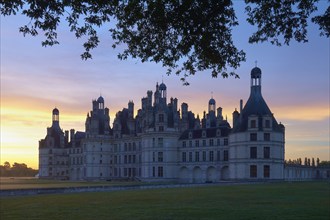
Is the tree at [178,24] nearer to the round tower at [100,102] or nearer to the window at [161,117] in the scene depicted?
the window at [161,117]

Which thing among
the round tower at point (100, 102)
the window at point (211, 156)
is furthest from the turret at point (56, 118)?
the window at point (211, 156)

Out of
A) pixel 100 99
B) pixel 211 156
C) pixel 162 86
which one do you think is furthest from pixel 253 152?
pixel 100 99

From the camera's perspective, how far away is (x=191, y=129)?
9050 cm

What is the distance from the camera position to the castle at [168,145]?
73750 mm

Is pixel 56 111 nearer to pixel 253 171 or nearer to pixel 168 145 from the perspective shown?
pixel 168 145

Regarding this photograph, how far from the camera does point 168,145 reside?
89.2m

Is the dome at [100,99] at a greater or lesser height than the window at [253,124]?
greater

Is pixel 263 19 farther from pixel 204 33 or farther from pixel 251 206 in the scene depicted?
pixel 251 206

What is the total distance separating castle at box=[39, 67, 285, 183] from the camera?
7375 centimetres

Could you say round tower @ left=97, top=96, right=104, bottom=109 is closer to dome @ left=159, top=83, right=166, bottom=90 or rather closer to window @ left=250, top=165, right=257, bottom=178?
dome @ left=159, top=83, right=166, bottom=90

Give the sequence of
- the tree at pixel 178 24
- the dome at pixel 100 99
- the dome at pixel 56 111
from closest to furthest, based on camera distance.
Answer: the tree at pixel 178 24
the dome at pixel 100 99
the dome at pixel 56 111

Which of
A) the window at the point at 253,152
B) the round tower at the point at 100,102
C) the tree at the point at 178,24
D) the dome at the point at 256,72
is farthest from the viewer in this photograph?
the round tower at the point at 100,102

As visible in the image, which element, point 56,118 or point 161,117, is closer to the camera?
point 161,117

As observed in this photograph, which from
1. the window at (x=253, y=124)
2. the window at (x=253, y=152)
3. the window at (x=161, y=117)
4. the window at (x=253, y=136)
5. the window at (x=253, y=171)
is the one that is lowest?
the window at (x=253, y=171)
